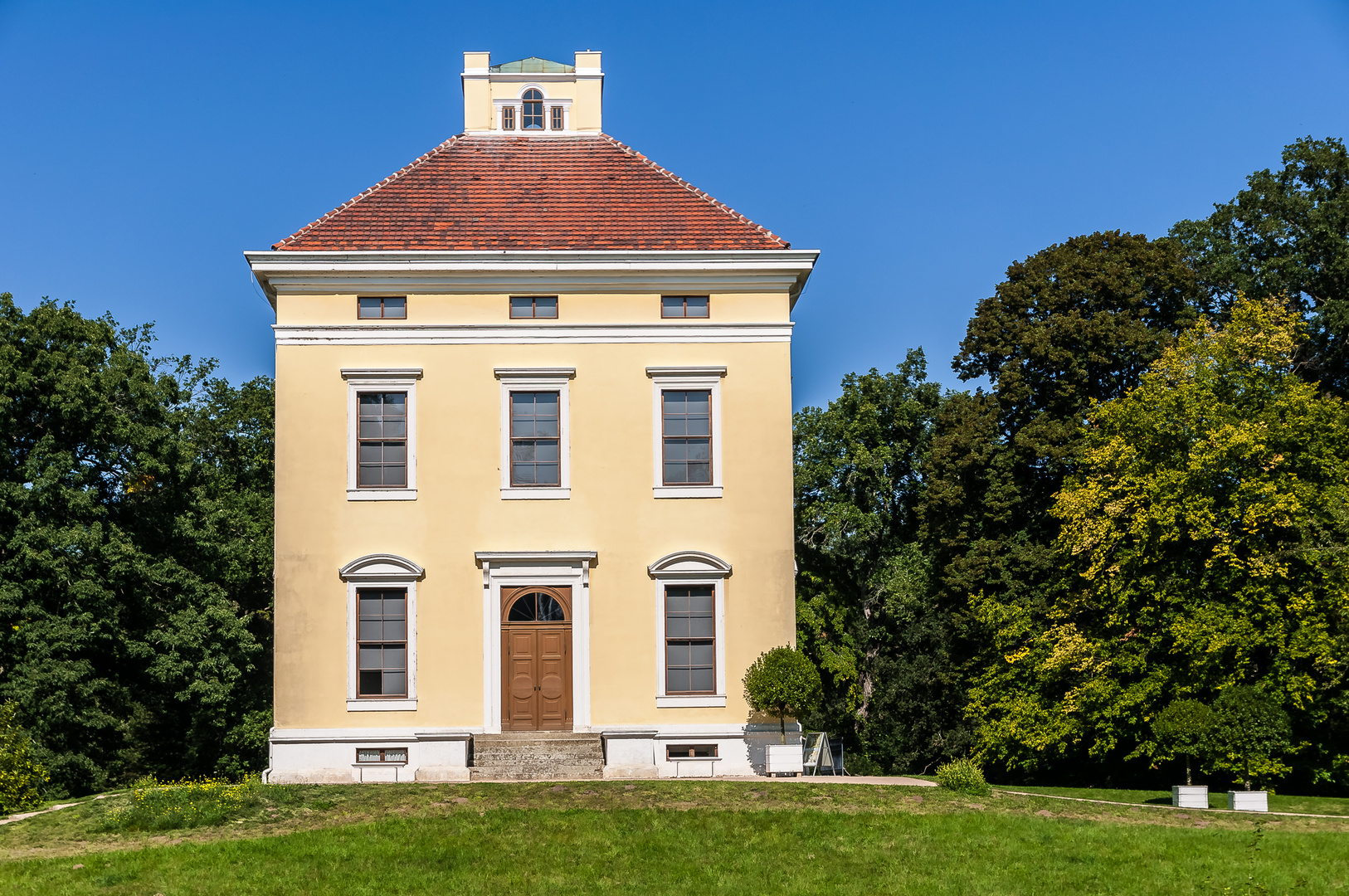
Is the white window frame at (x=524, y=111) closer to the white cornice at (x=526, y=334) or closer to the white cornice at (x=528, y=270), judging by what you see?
the white cornice at (x=528, y=270)

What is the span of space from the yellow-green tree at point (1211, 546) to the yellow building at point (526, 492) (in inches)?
293

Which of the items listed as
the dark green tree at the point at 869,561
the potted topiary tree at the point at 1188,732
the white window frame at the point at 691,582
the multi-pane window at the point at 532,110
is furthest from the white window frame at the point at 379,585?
the dark green tree at the point at 869,561

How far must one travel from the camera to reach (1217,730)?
67.8 ft

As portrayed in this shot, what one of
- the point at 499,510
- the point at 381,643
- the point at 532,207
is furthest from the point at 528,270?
the point at 381,643

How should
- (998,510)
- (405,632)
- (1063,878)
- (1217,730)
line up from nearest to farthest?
1. (1063,878)
2. (1217,730)
3. (405,632)
4. (998,510)

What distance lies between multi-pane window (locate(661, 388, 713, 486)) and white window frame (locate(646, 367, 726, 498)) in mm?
78

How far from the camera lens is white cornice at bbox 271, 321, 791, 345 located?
24.6 m

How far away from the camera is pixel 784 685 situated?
22719mm

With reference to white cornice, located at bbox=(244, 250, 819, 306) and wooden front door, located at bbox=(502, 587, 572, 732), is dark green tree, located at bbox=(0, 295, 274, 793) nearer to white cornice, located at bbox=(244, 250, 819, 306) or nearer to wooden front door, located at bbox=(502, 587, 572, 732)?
white cornice, located at bbox=(244, 250, 819, 306)

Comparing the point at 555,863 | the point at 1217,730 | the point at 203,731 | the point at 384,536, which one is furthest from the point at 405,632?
the point at 1217,730

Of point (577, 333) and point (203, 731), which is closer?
point (577, 333)

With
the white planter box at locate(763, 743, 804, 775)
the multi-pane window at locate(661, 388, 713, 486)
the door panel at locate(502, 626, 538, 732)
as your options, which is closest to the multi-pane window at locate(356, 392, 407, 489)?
the door panel at locate(502, 626, 538, 732)

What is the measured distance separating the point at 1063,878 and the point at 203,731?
2391cm

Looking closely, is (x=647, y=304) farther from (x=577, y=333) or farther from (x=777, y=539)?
(x=777, y=539)
